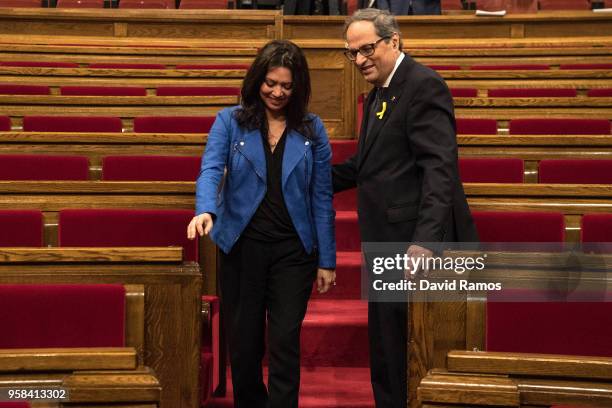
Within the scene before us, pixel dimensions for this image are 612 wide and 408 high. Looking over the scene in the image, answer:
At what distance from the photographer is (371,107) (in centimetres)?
66

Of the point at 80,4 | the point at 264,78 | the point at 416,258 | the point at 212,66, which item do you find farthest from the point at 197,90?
the point at 80,4

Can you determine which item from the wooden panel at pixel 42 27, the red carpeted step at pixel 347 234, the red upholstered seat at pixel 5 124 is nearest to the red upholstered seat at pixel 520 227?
the red carpeted step at pixel 347 234

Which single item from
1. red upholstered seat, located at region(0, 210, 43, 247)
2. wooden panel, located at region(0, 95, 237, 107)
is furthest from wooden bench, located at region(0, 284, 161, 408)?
wooden panel, located at region(0, 95, 237, 107)

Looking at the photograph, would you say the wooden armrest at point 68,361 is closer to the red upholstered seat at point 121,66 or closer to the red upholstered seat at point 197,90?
the red upholstered seat at point 197,90

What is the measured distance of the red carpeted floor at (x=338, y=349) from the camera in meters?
0.77

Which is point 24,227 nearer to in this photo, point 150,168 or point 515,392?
point 150,168

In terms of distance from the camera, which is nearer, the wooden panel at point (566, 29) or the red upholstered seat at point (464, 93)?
the red upholstered seat at point (464, 93)

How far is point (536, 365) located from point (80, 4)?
6.29ft

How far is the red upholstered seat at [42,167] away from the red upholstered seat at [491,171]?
354 millimetres

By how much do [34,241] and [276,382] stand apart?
228 mm

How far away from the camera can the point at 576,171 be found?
2.86ft

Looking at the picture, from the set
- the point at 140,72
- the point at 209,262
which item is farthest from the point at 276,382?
the point at 140,72

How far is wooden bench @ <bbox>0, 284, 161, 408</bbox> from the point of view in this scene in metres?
0.39

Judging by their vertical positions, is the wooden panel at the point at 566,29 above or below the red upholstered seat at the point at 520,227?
above
